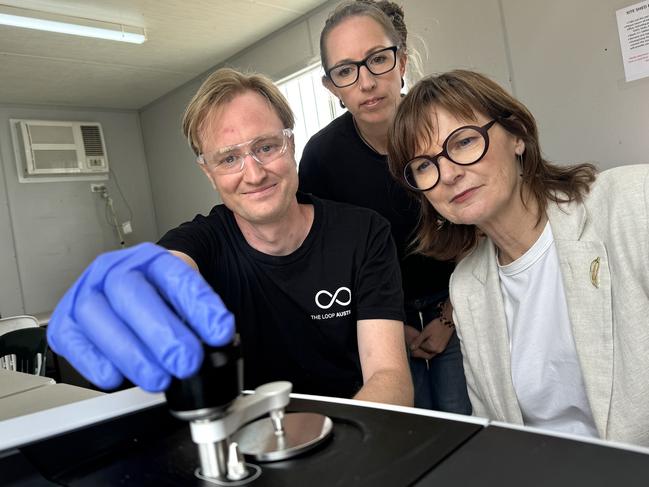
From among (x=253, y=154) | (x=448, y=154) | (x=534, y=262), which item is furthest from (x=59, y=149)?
(x=534, y=262)

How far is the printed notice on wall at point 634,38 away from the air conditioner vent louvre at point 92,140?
4520mm

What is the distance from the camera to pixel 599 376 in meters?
1.07

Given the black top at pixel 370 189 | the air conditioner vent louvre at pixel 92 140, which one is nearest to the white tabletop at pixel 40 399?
the black top at pixel 370 189

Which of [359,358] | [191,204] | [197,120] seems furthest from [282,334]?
[191,204]

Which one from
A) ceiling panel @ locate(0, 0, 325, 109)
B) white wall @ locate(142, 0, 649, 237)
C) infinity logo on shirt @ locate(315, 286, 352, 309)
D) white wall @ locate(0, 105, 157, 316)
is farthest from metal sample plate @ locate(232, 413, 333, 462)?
white wall @ locate(0, 105, 157, 316)

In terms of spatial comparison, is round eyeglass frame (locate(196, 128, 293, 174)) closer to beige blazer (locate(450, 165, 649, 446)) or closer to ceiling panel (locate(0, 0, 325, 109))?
beige blazer (locate(450, 165, 649, 446))

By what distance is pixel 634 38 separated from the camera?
227cm

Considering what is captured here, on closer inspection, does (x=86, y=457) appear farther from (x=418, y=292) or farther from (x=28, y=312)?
(x=28, y=312)

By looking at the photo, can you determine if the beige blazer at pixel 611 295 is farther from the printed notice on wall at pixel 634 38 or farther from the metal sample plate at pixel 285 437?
the printed notice on wall at pixel 634 38

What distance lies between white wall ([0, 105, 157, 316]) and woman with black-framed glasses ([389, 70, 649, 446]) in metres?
4.53

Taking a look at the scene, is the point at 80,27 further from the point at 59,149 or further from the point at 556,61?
the point at 556,61

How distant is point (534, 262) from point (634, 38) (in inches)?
63.6

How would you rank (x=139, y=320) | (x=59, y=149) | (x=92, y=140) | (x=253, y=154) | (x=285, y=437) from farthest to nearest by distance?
(x=92, y=140), (x=59, y=149), (x=253, y=154), (x=285, y=437), (x=139, y=320)

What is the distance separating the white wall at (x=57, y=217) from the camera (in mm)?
4777
